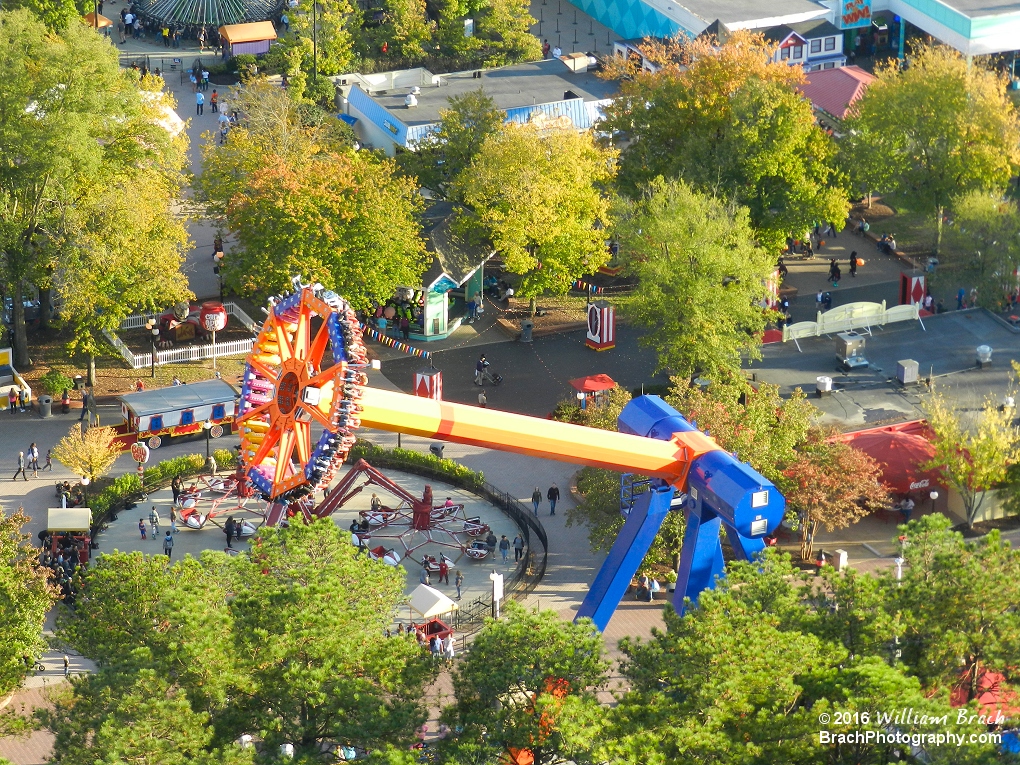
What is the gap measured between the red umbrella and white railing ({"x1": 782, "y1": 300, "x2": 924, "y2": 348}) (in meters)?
11.1

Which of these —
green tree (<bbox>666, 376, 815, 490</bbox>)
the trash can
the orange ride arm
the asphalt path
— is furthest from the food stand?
the orange ride arm

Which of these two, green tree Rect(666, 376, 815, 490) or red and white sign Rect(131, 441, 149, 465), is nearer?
green tree Rect(666, 376, 815, 490)

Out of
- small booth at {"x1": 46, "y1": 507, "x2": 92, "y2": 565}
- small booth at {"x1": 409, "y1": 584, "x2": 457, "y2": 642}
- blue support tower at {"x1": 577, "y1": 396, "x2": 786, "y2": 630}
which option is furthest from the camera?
small booth at {"x1": 46, "y1": 507, "x2": 92, "y2": 565}

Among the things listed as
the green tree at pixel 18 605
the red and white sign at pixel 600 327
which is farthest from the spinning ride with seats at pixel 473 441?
the red and white sign at pixel 600 327

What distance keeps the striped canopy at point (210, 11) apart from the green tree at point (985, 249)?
51.6 metres

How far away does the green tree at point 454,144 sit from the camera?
92188 mm

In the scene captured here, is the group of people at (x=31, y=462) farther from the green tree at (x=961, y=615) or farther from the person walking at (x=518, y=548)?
the green tree at (x=961, y=615)

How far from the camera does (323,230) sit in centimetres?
8381

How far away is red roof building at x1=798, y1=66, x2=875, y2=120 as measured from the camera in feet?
345

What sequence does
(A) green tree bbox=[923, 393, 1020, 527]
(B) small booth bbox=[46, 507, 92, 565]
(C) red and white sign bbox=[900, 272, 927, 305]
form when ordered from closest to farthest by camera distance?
(B) small booth bbox=[46, 507, 92, 565] < (A) green tree bbox=[923, 393, 1020, 527] < (C) red and white sign bbox=[900, 272, 927, 305]

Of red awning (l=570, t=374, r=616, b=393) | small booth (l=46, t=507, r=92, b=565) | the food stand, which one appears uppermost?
red awning (l=570, t=374, r=616, b=393)

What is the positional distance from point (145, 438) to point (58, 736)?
3095 cm

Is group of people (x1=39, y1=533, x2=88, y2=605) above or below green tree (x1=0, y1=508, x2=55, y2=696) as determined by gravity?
below

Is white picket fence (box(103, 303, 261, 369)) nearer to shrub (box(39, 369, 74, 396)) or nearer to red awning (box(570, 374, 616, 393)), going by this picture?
shrub (box(39, 369, 74, 396))
